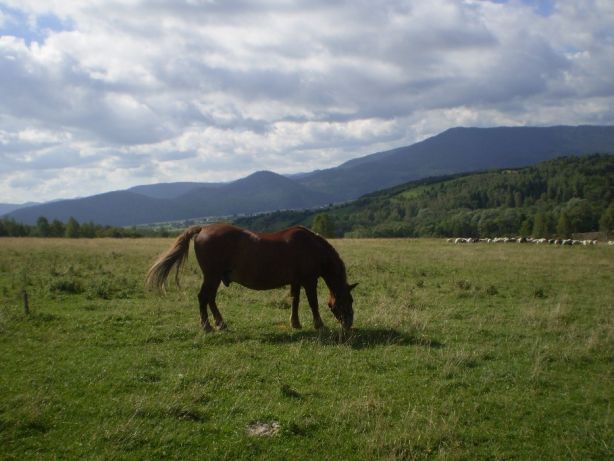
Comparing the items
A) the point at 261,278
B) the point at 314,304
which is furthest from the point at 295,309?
the point at 261,278

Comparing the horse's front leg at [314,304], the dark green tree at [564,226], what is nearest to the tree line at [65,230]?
the horse's front leg at [314,304]

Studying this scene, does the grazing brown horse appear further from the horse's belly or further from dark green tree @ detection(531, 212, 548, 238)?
dark green tree @ detection(531, 212, 548, 238)

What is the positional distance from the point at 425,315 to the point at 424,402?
6081mm

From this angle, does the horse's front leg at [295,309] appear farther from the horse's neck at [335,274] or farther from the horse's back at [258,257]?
the horse's neck at [335,274]

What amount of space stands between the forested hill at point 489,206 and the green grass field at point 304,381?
301 feet

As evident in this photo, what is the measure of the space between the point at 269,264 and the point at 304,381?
13.0ft

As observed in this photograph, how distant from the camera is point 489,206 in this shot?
162m

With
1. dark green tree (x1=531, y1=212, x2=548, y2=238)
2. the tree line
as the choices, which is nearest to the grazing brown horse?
the tree line

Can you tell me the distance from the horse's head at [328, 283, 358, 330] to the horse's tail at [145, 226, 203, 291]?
4.03 m

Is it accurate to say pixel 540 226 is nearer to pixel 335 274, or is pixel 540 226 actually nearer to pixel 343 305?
pixel 335 274

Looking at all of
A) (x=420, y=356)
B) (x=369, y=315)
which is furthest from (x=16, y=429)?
(x=369, y=315)

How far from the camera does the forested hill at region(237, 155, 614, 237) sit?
351ft

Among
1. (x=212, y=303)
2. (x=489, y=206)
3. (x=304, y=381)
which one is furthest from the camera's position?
(x=489, y=206)

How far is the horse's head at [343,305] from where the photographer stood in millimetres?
10875
